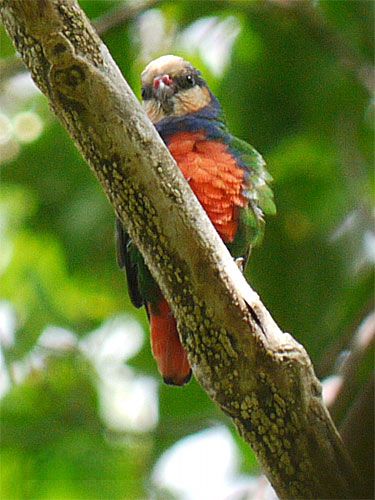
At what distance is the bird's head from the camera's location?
428 centimetres

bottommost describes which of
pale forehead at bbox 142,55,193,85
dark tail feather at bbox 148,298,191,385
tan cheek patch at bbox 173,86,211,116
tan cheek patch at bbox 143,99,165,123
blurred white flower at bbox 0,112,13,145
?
dark tail feather at bbox 148,298,191,385

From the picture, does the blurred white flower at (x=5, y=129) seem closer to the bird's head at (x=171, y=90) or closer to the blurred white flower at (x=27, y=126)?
the blurred white flower at (x=27, y=126)

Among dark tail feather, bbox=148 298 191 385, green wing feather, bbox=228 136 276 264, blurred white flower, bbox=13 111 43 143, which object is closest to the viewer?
dark tail feather, bbox=148 298 191 385

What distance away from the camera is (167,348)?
3.51m

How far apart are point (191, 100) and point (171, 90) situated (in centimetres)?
9

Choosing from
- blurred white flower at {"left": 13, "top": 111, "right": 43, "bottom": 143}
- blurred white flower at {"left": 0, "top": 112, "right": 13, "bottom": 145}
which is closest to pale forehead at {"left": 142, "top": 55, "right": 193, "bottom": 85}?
blurred white flower at {"left": 13, "top": 111, "right": 43, "bottom": 143}

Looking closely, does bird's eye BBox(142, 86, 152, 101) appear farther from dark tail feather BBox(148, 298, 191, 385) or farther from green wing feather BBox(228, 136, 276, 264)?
dark tail feather BBox(148, 298, 191, 385)

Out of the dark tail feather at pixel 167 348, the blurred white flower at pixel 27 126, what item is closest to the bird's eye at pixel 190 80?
the blurred white flower at pixel 27 126

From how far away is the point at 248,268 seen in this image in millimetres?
4539

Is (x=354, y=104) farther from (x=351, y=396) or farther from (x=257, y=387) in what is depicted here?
(x=257, y=387)

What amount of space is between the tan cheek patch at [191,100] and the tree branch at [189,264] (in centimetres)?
185

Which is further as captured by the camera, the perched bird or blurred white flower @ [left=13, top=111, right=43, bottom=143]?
blurred white flower @ [left=13, top=111, right=43, bottom=143]

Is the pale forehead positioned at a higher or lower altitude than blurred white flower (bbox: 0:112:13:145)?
higher

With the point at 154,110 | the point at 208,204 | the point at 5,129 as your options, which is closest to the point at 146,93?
the point at 154,110
